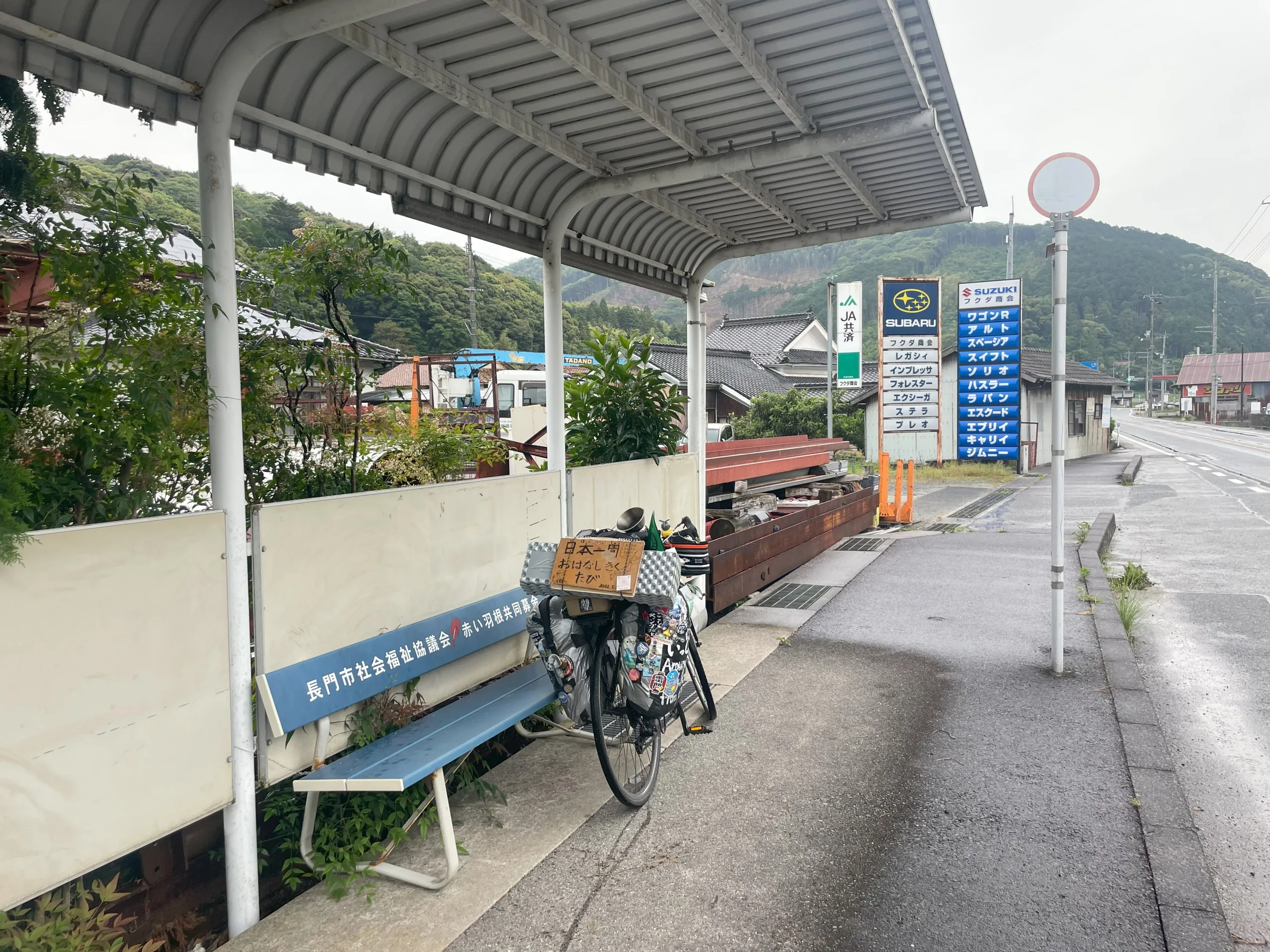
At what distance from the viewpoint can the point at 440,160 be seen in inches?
178

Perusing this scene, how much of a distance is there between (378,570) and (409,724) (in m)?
0.68

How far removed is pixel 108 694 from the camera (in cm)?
237

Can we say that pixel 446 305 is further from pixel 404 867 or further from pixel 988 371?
pixel 404 867

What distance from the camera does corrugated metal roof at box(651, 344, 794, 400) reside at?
31.7 m

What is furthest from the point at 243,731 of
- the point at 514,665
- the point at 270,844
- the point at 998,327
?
the point at 998,327

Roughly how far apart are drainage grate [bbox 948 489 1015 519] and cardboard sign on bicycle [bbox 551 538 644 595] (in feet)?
38.2

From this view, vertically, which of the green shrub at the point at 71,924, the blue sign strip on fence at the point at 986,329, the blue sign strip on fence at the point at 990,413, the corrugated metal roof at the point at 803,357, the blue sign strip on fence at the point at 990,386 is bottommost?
the green shrub at the point at 71,924

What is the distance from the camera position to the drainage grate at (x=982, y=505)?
14180 mm

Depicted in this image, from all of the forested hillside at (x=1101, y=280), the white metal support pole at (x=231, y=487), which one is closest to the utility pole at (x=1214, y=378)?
the forested hillside at (x=1101, y=280)

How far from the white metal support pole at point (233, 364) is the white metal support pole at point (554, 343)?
2.67 metres

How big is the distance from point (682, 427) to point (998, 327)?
1076cm

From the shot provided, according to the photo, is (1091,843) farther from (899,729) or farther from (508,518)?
(508,518)

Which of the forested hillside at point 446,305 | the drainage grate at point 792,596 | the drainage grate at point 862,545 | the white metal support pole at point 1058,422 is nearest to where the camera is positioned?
the white metal support pole at point 1058,422

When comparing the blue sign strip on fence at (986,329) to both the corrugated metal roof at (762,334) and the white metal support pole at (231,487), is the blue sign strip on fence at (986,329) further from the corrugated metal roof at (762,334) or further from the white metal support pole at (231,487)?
the corrugated metal roof at (762,334)
